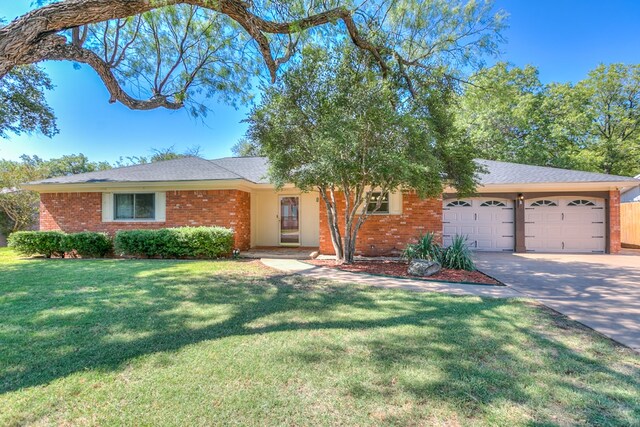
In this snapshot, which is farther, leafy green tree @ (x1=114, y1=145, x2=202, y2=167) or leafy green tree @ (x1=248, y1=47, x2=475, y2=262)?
leafy green tree @ (x1=114, y1=145, x2=202, y2=167)

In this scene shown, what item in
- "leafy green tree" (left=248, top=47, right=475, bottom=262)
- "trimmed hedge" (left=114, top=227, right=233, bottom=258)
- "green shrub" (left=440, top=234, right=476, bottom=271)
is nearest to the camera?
"leafy green tree" (left=248, top=47, right=475, bottom=262)

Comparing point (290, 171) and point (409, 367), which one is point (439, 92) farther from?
point (409, 367)

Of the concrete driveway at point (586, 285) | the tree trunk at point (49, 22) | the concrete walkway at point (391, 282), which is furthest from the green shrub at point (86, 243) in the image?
the concrete driveway at point (586, 285)

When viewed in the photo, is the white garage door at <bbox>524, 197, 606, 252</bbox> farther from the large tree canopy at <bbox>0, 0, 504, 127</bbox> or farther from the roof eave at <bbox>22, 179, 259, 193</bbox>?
the roof eave at <bbox>22, 179, 259, 193</bbox>

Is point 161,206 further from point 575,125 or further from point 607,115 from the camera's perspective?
point 607,115

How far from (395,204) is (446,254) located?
313cm

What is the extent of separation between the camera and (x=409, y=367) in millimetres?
3057

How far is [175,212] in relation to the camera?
11562mm

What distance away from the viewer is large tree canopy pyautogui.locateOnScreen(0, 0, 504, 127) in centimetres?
682

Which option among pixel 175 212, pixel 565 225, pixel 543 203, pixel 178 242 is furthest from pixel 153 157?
pixel 565 225

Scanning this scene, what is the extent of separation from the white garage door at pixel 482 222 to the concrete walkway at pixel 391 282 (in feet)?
21.5

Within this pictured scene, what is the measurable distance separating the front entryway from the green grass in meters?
7.61

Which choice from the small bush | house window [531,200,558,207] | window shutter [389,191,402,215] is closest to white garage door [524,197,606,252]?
house window [531,200,558,207]

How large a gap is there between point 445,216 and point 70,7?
12.4 meters
